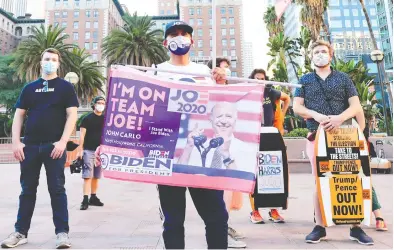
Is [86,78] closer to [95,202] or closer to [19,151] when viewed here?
[95,202]

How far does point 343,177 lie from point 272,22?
4095 cm

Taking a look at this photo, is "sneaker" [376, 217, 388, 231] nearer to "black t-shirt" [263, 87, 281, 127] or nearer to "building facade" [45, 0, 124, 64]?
"black t-shirt" [263, 87, 281, 127]

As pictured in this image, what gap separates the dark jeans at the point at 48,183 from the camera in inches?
128

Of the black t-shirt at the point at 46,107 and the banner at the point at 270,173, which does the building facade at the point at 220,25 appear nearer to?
the banner at the point at 270,173

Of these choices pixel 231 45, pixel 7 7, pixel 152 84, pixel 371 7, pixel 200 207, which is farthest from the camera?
pixel 7 7

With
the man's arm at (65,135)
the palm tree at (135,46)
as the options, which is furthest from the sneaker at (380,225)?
the palm tree at (135,46)

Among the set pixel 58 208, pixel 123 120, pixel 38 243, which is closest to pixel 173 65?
pixel 123 120

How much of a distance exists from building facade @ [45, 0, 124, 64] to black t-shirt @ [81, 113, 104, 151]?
82612mm

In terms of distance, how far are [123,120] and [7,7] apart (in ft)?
708

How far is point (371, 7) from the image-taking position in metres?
97.1

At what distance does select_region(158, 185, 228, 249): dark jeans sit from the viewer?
7.20ft

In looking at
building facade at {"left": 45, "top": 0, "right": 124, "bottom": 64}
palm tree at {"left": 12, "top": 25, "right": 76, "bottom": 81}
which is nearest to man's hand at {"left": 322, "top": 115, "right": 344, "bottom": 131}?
palm tree at {"left": 12, "top": 25, "right": 76, "bottom": 81}

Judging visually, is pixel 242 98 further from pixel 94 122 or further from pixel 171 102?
pixel 94 122

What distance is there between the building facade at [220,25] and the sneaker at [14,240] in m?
83.3
